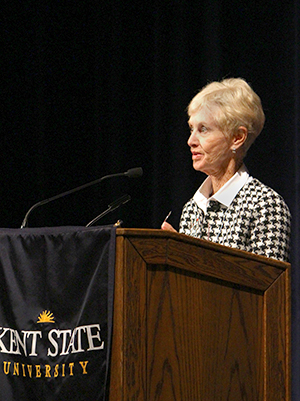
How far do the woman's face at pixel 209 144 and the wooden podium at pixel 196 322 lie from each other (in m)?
0.65

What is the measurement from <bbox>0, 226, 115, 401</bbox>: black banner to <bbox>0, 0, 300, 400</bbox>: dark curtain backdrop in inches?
78.9

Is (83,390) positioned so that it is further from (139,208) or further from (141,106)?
(141,106)

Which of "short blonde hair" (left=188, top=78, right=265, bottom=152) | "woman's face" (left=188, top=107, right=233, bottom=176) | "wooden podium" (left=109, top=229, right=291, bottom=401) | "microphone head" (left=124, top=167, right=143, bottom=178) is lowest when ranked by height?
"wooden podium" (left=109, top=229, right=291, bottom=401)

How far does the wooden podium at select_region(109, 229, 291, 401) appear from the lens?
3.99 feet

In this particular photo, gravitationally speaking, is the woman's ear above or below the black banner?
above

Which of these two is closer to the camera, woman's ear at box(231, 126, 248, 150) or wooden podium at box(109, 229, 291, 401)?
wooden podium at box(109, 229, 291, 401)

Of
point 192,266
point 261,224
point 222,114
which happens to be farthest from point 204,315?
point 222,114

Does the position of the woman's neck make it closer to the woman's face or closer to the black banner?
the woman's face

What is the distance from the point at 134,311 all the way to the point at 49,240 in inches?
10.1

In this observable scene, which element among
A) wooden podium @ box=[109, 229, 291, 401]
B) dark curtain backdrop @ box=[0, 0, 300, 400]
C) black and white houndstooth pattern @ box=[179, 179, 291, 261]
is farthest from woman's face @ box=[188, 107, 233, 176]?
dark curtain backdrop @ box=[0, 0, 300, 400]

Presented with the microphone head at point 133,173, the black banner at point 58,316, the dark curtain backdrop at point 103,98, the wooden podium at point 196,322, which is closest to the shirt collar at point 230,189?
the microphone head at point 133,173

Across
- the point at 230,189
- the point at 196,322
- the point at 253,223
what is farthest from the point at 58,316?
the point at 230,189

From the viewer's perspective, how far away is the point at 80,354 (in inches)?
48.9

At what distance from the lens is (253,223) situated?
1.82 m
